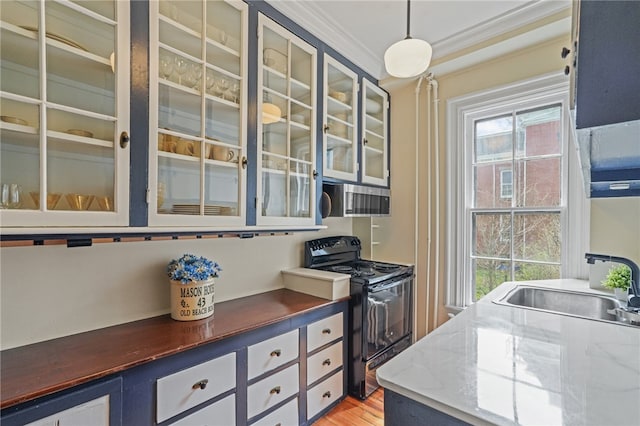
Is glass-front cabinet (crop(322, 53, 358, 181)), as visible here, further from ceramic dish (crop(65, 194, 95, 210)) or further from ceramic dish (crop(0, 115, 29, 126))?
ceramic dish (crop(0, 115, 29, 126))

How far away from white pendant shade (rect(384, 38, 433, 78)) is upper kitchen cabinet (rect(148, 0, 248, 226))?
0.80 m

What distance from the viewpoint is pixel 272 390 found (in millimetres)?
1517

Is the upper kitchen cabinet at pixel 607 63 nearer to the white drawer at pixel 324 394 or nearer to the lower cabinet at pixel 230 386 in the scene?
the lower cabinet at pixel 230 386

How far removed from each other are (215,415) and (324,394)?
0.78m

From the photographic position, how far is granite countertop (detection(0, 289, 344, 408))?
89 cm

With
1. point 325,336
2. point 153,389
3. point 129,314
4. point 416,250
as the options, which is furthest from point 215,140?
point 416,250

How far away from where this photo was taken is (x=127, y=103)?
120 cm

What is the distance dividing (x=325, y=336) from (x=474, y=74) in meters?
2.34

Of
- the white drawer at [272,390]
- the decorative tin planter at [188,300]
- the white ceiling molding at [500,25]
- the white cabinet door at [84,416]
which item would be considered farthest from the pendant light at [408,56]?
the white cabinet door at [84,416]

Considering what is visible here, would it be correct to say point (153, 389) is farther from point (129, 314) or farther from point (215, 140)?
point (215, 140)

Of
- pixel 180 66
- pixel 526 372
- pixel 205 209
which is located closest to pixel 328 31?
pixel 180 66

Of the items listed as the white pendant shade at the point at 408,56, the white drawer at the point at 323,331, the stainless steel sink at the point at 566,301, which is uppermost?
the white pendant shade at the point at 408,56

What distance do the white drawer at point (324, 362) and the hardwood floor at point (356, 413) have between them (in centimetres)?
27

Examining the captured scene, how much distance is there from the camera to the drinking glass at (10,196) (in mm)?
993
